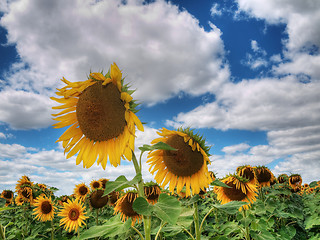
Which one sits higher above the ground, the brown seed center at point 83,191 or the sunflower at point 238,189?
the brown seed center at point 83,191

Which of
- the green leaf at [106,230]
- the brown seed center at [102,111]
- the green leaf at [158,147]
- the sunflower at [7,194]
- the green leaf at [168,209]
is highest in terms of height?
the brown seed center at [102,111]

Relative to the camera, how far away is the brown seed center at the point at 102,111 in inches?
82.4

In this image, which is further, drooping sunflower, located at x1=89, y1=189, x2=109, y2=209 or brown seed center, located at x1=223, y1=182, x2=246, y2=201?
drooping sunflower, located at x1=89, y1=189, x2=109, y2=209

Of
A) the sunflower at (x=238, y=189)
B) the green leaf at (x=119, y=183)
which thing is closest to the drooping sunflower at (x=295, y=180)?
the sunflower at (x=238, y=189)

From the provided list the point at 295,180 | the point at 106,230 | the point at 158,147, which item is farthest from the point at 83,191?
the point at 295,180

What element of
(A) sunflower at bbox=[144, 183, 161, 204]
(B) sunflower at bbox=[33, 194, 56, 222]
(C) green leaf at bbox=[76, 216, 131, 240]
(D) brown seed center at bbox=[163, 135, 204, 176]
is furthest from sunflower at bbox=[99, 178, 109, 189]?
(C) green leaf at bbox=[76, 216, 131, 240]

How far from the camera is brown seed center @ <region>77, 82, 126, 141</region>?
209 cm

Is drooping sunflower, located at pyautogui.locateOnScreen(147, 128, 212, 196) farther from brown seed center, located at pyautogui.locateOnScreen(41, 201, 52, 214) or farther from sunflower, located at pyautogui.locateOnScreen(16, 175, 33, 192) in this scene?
sunflower, located at pyautogui.locateOnScreen(16, 175, 33, 192)

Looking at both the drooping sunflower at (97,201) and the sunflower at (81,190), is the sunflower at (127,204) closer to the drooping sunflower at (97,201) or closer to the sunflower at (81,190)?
the drooping sunflower at (97,201)

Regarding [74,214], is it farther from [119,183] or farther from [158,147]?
[158,147]

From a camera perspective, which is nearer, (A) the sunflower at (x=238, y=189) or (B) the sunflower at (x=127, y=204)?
(B) the sunflower at (x=127, y=204)

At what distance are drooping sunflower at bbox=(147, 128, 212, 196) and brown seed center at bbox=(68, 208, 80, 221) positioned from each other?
3.58m

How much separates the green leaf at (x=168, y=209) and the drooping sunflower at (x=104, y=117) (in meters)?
0.44

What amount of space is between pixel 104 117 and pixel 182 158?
4.36 ft
